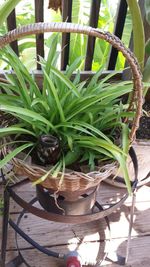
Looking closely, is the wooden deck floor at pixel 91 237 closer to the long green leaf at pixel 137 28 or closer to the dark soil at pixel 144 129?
the dark soil at pixel 144 129

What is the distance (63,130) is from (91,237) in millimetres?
470

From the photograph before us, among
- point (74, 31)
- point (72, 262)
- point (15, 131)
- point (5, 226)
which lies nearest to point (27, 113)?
point (15, 131)

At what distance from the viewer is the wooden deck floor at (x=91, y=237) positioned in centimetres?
116

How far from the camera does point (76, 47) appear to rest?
163 centimetres

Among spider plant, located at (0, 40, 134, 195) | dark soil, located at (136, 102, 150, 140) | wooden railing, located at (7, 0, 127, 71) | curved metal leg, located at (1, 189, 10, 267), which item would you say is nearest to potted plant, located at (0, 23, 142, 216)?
spider plant, located at (0, 40, 134, 195)

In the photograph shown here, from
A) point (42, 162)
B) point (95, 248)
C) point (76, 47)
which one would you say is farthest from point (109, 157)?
point (76, 47)

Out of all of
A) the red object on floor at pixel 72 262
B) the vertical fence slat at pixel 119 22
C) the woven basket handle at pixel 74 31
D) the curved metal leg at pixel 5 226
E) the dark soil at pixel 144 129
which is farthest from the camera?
the vertical fence slat at pixel 119 22

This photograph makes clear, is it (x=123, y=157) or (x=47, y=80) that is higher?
(x=47, y=80)

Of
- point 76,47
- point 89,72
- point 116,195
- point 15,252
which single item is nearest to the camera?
point 15,252

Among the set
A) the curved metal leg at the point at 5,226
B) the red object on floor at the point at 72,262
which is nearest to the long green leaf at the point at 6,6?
the curved metal leg at the point at 5,226

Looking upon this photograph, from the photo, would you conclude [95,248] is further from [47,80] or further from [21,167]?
[47,80]

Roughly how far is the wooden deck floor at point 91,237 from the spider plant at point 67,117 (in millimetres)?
269

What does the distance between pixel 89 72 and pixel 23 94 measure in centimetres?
66

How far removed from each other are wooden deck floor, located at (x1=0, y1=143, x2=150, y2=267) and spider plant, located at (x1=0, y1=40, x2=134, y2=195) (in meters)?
0.27
